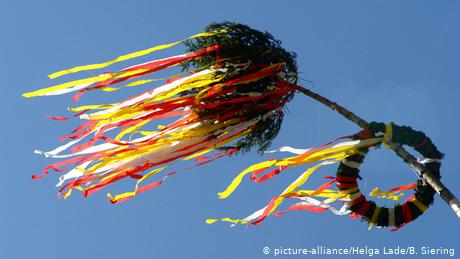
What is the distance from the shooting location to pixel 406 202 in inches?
198

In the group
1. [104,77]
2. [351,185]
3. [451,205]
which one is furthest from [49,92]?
[451,205]

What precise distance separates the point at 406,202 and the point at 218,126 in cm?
160

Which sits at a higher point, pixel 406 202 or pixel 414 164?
pixel 414 164

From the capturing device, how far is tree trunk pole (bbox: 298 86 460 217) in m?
4.43

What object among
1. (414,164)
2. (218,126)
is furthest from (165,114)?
(414,164)

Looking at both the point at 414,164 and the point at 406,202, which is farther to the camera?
the point at 406,202

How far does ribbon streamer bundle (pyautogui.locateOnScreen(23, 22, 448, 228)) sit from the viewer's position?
16.4 ft

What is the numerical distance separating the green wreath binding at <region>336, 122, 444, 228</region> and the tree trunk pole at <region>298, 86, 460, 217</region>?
9 centimetres

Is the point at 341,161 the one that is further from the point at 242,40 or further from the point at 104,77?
the point at 104,77

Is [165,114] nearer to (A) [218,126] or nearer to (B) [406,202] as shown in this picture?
(A) [218,126]

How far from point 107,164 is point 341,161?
5.98 ft

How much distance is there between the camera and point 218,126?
17.6ft

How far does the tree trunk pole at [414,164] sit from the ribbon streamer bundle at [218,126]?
0.24 feet

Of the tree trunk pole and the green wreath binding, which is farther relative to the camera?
the green wreath binding
